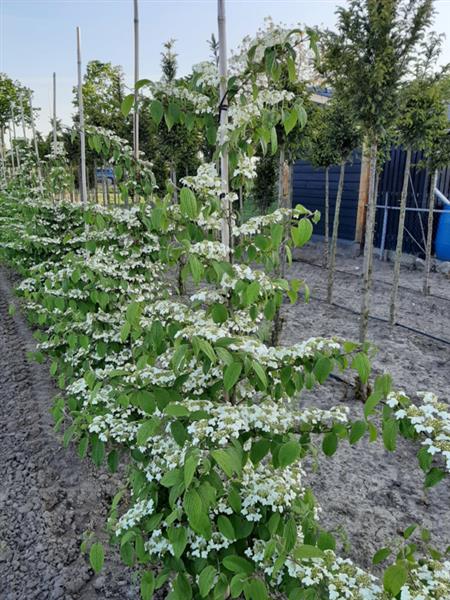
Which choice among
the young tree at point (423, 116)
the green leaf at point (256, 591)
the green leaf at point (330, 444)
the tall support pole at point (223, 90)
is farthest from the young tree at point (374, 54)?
the green leaf at point (256, 591)

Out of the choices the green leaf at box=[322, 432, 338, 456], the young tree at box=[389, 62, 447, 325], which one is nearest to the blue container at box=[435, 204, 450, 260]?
the young tree at box=[389, 62, 447, 325]

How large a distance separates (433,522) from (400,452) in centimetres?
66

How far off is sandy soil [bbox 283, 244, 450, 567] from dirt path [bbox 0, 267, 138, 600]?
1163 mm

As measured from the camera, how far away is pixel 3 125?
16719mm

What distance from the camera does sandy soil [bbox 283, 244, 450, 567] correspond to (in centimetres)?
240

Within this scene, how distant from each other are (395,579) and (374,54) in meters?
3.63

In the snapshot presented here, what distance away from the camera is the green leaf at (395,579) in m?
0.98

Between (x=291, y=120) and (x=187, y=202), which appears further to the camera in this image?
(x=291, y=120)

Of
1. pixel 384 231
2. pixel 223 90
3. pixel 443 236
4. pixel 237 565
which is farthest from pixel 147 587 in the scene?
pixel 384 231

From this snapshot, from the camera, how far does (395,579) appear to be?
0.99 metres

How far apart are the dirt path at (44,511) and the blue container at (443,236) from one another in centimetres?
747

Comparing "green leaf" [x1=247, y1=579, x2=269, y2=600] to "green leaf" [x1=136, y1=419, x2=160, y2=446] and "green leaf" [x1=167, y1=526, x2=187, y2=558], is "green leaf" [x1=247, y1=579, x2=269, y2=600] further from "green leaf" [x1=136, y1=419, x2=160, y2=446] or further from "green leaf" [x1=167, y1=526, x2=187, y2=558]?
"green leaf" [x1=136, y1=419, x2=160, y2=446]

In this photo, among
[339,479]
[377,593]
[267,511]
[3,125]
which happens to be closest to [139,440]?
[267,511]

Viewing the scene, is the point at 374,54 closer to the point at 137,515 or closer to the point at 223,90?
the point at 223,90
